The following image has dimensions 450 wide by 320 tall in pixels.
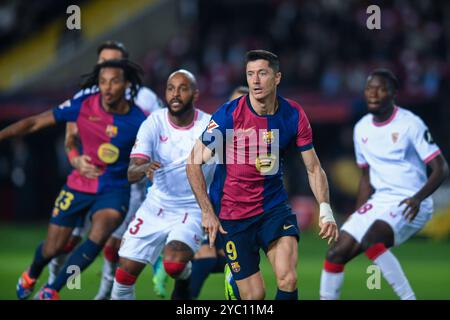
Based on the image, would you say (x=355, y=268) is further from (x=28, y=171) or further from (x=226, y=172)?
(x=28, y=171)

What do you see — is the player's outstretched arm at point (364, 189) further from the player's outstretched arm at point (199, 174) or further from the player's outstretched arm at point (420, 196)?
the player's outstretched arm at point (199, 174)

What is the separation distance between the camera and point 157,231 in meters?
8.88

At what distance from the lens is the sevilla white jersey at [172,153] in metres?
8.95

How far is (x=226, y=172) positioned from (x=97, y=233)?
6.25 ft

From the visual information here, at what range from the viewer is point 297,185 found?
21.1 metres

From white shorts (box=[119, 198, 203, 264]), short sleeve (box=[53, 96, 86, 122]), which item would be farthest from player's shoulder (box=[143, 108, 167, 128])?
short sleeve (box=[53, 96, 86, 122])

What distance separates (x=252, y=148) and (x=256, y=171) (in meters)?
0.20

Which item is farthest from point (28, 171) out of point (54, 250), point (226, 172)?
point (226, 172)

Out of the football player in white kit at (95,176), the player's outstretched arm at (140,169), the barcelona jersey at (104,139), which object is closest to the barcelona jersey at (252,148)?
the player's outstretched arm at (140,169)

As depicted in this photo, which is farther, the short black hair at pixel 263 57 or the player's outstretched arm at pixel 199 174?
the short black hair at pixel 263 57

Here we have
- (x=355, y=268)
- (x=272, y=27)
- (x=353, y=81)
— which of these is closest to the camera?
(x=355, y=268)

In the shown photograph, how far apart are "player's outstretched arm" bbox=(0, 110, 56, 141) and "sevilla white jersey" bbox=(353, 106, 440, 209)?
3.31 meters

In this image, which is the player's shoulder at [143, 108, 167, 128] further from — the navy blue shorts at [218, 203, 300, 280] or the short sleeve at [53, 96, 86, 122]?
the navy blue shorts at [218, 203, 300, 280]

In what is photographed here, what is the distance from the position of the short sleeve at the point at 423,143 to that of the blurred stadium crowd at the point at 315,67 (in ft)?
32.2
